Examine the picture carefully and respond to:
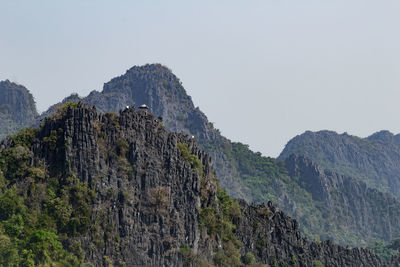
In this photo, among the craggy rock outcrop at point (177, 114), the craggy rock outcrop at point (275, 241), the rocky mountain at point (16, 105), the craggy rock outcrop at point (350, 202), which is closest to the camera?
the craggy rock outcrop at point (275, 241)

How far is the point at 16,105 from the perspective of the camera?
188m

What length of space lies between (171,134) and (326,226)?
95.3 meters

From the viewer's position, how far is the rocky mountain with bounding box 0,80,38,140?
607 ft

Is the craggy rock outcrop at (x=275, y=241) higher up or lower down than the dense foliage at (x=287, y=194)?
lower down

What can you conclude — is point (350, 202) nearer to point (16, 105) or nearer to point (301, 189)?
point (301, 189)

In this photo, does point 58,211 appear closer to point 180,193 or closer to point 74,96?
point 180,193

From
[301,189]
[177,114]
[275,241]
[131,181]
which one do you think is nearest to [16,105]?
[177,114]

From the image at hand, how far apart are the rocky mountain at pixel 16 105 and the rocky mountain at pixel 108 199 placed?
365 feet

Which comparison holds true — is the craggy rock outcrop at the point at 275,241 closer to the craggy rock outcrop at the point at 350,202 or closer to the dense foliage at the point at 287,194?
the dense foliage at the point at 287,194

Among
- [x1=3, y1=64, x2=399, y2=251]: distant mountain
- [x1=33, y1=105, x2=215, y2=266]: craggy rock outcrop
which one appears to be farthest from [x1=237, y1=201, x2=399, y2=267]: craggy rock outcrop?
[x1=3, y1=64, x2=399, y2=251]: distant mountain

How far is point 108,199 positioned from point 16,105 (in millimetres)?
123808

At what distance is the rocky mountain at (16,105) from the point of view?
185 meters

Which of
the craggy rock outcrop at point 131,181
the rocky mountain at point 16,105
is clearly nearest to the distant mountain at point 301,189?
the rocky mountain at point 16,105

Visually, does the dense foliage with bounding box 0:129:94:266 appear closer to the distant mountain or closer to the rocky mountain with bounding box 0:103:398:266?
the rocky mountain with bounding box 0:103:398:266
